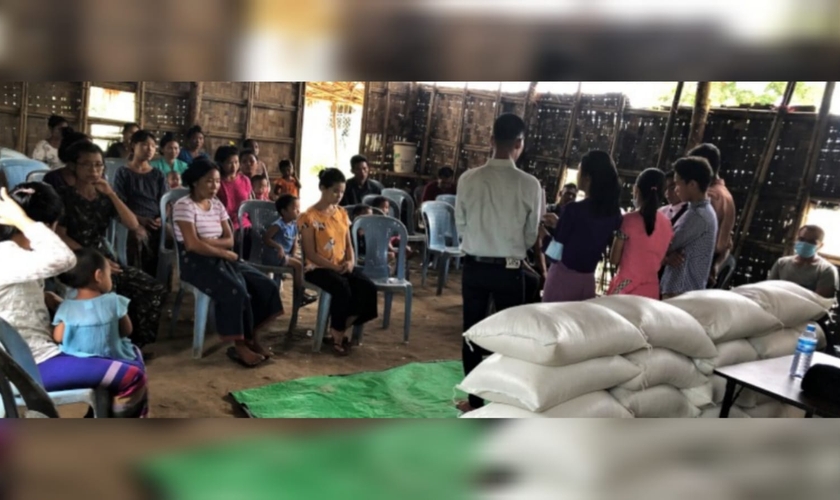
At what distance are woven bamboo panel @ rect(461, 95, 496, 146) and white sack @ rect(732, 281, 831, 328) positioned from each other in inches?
35.0

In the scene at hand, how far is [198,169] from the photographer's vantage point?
1.09 metres

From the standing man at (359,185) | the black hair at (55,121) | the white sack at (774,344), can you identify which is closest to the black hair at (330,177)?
the standing man at (359,185)

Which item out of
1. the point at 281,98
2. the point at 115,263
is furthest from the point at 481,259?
the point at 115,263

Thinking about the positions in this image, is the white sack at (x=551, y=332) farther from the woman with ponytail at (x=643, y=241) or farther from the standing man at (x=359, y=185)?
the standing man at (x=359, y=185)

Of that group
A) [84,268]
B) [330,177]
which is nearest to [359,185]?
[330,177]

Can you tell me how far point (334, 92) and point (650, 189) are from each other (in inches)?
33.3

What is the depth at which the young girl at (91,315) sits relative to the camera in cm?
96

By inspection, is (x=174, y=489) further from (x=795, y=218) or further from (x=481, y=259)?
(x=795, y=218)

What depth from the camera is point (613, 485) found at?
1.60 ft

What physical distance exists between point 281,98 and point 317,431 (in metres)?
0.58

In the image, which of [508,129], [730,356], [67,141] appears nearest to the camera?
[67,141]

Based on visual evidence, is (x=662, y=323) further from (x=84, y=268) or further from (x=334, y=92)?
(x=84, y=268)

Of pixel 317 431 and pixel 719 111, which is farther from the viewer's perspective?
pixel 719 111

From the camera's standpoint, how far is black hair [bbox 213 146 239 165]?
42.4 inches
